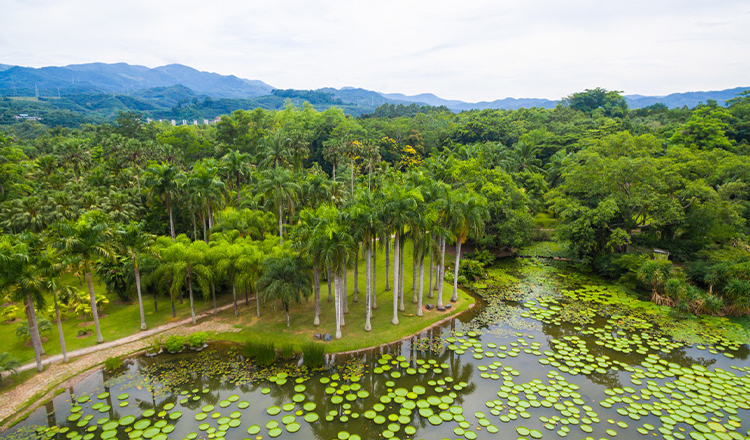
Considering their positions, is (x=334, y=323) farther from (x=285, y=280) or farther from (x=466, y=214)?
(x=466, y=214)

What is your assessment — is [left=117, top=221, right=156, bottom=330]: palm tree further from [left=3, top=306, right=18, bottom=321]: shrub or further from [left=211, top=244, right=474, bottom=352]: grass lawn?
[left=3, top=306, right=18, bottom=321]: shrub

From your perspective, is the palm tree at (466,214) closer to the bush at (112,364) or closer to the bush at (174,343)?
the bush at (174,343)

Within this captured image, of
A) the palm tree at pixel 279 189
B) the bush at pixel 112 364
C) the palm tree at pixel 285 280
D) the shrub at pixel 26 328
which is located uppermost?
the palm tree at pixel 279 189

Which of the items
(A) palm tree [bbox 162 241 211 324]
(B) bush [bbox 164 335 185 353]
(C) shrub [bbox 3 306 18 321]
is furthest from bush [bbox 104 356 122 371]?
(C) shrub [bbox 3 306 18 321]

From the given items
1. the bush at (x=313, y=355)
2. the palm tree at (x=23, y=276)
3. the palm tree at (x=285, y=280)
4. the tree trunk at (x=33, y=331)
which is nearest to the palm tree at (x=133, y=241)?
the palm tree at (x=23, y=276)

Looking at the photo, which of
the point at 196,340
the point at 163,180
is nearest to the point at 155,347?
the point at 196,340

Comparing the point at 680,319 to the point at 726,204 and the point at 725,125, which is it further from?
the point at 725,125

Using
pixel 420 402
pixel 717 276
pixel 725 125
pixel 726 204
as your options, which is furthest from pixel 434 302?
pixel 725 125
